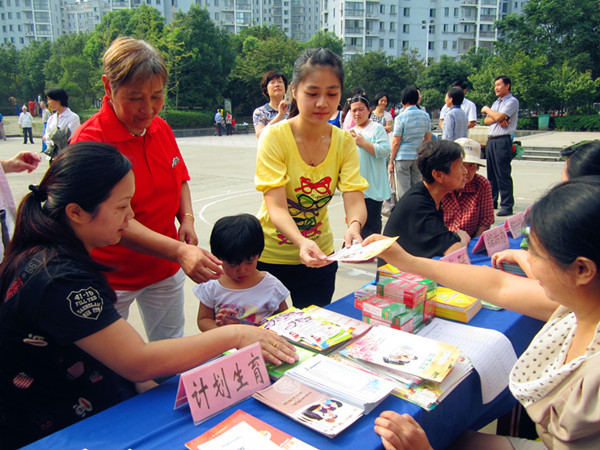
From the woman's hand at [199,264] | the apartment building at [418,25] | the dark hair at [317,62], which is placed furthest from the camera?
the apartment building at [418,25]

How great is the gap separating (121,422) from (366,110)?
4529 millimetres

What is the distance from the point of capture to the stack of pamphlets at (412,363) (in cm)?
133

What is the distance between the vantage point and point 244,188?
862 centimetres

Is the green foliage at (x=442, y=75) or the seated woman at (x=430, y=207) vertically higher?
the green foliage at (x=442, y=75)

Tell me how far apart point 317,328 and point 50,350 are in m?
0.88

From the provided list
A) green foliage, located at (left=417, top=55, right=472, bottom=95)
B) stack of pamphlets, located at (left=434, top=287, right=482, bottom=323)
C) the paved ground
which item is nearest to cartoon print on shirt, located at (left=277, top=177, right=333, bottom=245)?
stack of pamphlets, located at (left=434, top=287, right=482, bottom=323)

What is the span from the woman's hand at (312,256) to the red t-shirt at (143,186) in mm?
696

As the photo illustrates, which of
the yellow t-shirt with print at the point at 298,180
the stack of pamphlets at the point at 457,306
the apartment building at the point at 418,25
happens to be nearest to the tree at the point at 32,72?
the apartment building at the point at 418,25

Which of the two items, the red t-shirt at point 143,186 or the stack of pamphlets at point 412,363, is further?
the red t-shirt at point 143,186

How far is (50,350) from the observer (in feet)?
4.28

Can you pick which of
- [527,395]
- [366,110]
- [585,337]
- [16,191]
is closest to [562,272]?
[585,337]

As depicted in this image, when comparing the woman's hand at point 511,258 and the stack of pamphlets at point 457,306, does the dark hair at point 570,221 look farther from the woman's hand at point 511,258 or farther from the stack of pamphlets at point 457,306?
the woman's hand at point 511,258

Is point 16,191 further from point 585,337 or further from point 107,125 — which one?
point 585,337

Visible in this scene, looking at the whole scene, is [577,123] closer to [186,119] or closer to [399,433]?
[186,119]
